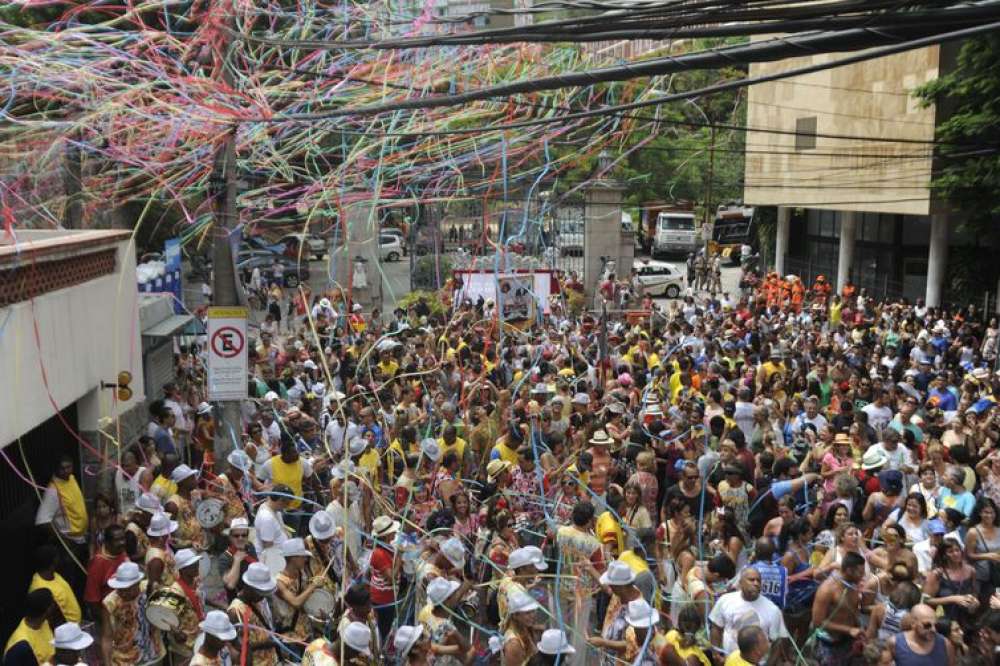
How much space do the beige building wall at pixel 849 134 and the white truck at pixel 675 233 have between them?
806 centimetres

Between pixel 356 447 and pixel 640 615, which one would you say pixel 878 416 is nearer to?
pixel 356 447

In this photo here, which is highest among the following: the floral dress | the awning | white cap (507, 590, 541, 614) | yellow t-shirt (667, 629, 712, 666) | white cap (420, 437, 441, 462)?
the awning

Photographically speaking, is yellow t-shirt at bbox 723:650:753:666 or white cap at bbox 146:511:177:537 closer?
yellow t-shirt at bbox 723:650:753:666

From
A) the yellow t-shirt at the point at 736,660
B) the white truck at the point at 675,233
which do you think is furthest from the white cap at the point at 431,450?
the white truck at the point at 675,233

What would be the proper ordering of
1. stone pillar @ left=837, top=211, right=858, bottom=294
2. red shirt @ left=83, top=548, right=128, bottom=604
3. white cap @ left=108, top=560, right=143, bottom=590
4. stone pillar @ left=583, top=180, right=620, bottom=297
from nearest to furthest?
1. white cap @ left=108, top=560, right=143, bottom=590
2. red shirt @ left=83, top=548, right=128, bottom=604
3. stone pillar @ left=583, top=180, right=620, bottom=297
4. stone pillar @ left=837, top=211, right=858, bottom=294

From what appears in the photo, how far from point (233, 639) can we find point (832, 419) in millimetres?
7324

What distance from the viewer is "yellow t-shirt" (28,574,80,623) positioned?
21.9ft

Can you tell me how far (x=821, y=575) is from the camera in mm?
6906

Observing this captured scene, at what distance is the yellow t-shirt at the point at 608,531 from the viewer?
748 cm

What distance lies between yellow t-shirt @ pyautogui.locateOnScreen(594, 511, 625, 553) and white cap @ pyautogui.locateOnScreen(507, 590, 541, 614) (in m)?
1.55

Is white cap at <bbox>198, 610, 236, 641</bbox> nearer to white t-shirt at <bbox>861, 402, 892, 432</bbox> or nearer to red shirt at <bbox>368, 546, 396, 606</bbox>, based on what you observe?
red shirt at <bbox>368, 546, 396, 606</bbox>

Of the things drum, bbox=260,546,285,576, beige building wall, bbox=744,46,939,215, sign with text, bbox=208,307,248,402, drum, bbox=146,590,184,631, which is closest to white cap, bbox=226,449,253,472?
drum, bbox=260,546,285,576

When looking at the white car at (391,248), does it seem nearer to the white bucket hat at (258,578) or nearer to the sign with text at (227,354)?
the sign with text at (227,354)

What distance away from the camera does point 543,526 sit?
8438mm
